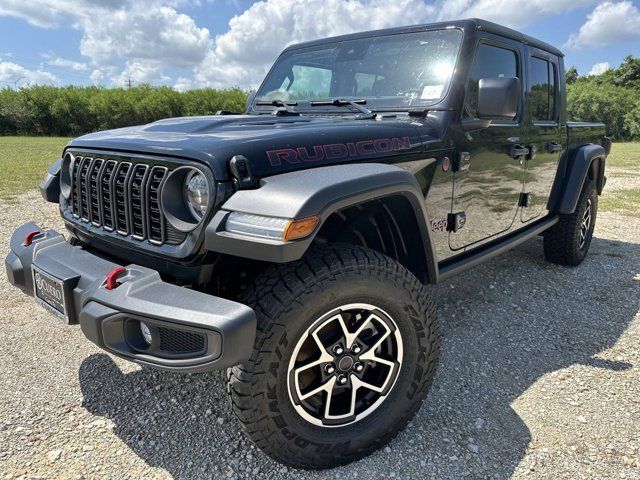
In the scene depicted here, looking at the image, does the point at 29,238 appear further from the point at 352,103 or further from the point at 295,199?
the point at 352,103

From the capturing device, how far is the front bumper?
5.33 feet

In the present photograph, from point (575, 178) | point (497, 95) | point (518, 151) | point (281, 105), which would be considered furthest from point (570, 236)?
point (281, 105)

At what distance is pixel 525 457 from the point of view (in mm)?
2168

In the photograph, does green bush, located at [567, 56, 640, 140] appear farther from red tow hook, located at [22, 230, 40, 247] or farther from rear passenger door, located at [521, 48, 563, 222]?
red tow hook, located at [22, 230, 40, 247]

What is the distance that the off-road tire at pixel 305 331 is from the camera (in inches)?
71.2

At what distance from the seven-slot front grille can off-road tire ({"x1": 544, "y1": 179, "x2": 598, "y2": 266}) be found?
3.94m

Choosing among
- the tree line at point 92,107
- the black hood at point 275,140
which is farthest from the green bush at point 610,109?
the black hood at point 275,140

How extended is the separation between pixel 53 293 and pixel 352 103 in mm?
1910

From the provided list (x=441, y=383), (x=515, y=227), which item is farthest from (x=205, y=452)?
(x=515, y=227)

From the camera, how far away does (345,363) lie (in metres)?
2.07

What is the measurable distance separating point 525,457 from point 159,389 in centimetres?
188

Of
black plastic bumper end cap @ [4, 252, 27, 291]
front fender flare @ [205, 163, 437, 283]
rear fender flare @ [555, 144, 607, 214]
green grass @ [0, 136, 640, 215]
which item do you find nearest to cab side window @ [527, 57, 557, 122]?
rear fender flare @ [555, 144, 607, 214]

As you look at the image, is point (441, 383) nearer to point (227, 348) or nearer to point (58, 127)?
point (227, 348)

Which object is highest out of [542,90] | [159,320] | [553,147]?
[542,90]
